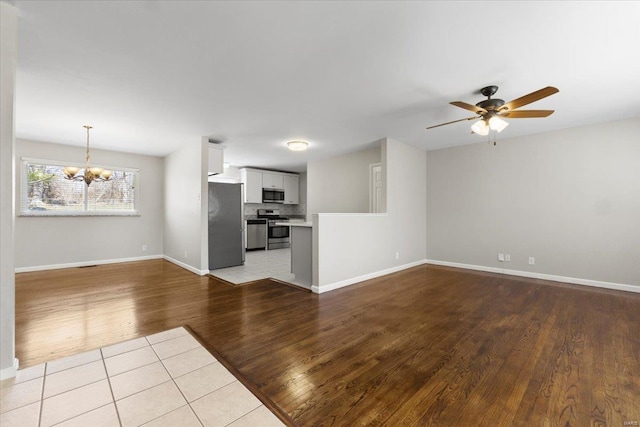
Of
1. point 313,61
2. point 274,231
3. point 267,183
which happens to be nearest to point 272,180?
point 267,183

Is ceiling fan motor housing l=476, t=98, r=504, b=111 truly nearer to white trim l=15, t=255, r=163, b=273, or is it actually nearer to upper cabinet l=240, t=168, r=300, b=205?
upper cabinet l=240, t=168, r=300, b=205

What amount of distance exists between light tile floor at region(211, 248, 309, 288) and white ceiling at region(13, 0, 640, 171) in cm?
255

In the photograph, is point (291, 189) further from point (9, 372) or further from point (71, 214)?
point (9, 372)

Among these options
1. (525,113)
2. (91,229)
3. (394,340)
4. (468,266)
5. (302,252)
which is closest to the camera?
(394,340)

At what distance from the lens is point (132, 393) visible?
5.40 feet

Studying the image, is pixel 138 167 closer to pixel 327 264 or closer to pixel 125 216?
pixel 125 216

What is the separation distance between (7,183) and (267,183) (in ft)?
21.2

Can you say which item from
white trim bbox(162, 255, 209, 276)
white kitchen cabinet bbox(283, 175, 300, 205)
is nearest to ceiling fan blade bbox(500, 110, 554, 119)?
white trim bbox(162, 255, 209, 276)

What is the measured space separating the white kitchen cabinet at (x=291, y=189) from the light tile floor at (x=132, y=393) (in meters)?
6.72

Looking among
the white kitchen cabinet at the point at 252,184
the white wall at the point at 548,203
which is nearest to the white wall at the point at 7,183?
the white kitchen cabinet at the point at 252,184

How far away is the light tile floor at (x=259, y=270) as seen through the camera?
4480mm

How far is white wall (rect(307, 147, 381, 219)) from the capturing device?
19.1 ft

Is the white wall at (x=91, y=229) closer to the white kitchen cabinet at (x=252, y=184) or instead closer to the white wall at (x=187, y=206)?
the white wall at (x=187, y=206)

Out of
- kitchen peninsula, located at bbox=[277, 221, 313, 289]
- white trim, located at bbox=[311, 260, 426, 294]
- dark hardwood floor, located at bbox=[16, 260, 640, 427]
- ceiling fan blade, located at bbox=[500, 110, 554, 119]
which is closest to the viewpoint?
dark hardwood floor, located at bbox=[16, 260, 640, 427]
